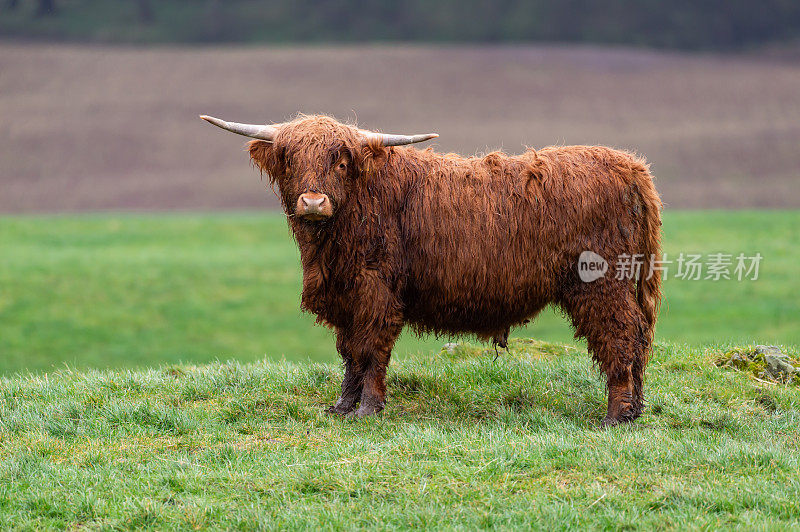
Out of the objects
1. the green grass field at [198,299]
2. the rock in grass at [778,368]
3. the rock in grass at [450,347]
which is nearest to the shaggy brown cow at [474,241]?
A: the rock in grass at [778,368]

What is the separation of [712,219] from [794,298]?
8.87m

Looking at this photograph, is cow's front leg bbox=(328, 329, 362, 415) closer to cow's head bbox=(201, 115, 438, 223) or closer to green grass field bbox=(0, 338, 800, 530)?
green grass field bbox=(0, 338, 800, 530)

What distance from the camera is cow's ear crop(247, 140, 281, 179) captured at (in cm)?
682

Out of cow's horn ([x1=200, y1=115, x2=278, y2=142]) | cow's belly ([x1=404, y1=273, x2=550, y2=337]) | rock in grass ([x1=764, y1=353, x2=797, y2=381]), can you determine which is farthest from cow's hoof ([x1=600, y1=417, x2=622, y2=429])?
cow's horn ([x1=200, y1=115, x2=278, y2=142])

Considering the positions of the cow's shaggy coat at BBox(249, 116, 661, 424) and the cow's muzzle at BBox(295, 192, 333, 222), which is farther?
the cow's shaggy coat at BBox(249, 116, 661, 424)

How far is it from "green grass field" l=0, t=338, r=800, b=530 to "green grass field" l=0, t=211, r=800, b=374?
854 cm

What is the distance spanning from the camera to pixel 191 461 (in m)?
5.97

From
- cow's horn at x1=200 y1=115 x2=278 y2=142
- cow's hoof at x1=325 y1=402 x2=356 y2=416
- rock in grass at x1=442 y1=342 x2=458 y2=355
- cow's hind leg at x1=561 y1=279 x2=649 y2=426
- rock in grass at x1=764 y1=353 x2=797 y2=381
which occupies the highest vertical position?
cow's horn at x1=200 y1=115 x2=278 y2=142

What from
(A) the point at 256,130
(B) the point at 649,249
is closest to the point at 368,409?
(A) the point at 256,130

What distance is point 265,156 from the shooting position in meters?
6.90

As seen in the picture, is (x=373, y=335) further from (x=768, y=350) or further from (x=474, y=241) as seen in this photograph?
(x=768, y=350)

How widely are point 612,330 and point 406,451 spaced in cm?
194

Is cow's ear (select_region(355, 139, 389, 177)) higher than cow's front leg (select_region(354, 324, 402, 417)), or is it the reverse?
cow's ear (select_region(355, 139, 389, 177))

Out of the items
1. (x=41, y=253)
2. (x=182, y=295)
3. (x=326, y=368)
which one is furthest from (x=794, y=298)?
(x=41, y=253)
